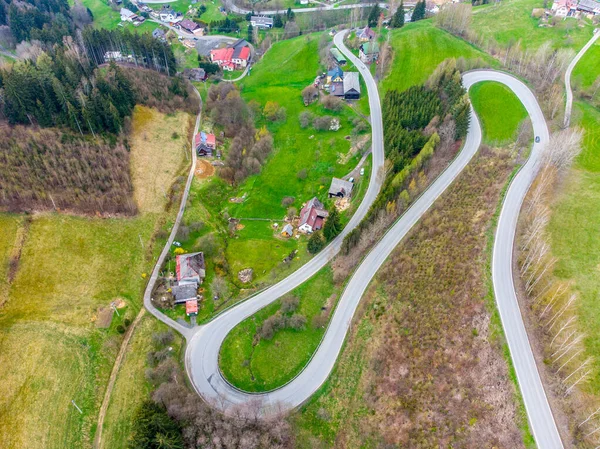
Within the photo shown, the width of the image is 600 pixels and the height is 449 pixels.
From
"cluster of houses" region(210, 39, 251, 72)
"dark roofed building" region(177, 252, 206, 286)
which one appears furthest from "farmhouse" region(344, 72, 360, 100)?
"dark roofed building" region(177, 252, 206, 286)

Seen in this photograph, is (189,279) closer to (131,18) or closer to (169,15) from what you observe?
(169,15)

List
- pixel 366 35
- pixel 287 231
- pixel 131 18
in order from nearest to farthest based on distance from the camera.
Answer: pixel 287 231 < pixel 366 35 < pixel 131 18

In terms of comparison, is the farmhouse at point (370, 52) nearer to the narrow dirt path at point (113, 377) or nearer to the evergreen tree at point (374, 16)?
the evergreen tree at point (374, 16)

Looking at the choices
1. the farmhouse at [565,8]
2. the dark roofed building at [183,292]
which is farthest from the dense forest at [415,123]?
the farmhouse at [565,8]

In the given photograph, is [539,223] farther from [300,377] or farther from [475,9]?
[475,9]

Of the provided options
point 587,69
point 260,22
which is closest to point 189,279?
point 587,69

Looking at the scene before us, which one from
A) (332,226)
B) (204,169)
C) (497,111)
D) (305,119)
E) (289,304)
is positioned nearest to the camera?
(289,304)

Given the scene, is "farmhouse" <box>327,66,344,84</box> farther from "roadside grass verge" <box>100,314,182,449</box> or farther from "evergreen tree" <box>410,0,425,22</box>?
"roadside grass verge" <box>100,314,182,449</box>
